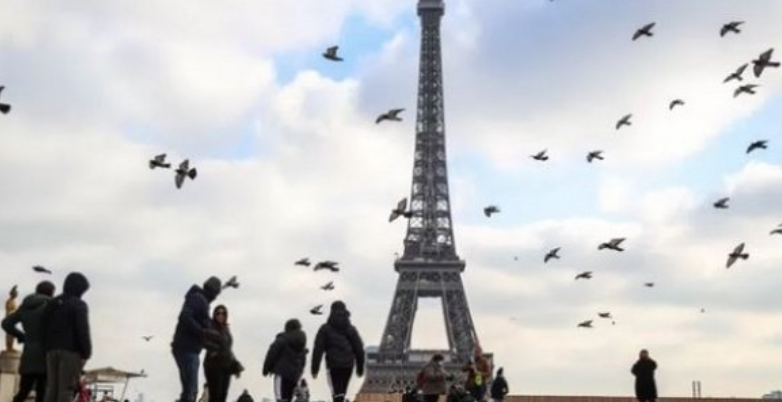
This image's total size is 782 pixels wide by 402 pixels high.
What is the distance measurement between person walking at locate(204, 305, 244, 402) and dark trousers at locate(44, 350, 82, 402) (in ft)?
5.63

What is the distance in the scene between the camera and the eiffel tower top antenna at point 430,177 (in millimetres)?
100875

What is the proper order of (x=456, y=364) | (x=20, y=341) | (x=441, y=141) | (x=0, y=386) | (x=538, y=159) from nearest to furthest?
(x=20, y=341) < (x=0, y=386) < (x=538, y=159) < (x=456, y=364) < (x=441, y=141)

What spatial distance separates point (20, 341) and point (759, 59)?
17.6m

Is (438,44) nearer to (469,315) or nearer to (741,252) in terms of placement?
(469,315)

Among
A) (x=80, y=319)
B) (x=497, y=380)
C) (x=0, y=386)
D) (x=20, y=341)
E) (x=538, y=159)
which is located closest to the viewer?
(x=80, y=319)

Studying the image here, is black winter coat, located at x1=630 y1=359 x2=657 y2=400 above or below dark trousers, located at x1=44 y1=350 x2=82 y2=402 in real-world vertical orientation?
above

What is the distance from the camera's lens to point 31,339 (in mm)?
13969

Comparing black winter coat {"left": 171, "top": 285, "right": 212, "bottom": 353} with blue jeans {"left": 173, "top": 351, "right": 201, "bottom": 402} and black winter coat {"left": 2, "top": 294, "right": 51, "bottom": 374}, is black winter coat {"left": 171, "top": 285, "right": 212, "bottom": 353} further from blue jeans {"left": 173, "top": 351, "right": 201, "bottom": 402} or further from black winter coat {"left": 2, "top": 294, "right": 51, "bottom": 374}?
black winter coat {"left": 2, "top": 294, "right": 51, "bottom": 374}

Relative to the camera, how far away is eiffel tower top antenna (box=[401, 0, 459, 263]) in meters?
101

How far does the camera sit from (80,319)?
1309 cm

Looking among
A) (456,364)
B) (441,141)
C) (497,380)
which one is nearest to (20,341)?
(497,380)

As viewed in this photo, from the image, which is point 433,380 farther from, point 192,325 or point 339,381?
point 192,325

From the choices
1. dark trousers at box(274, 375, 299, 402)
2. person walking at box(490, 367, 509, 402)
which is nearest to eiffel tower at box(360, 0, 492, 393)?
person walking at box(490, 367, 509, 402)

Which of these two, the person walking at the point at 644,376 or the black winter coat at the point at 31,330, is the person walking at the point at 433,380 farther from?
the black winter coat at the point at 31,330
